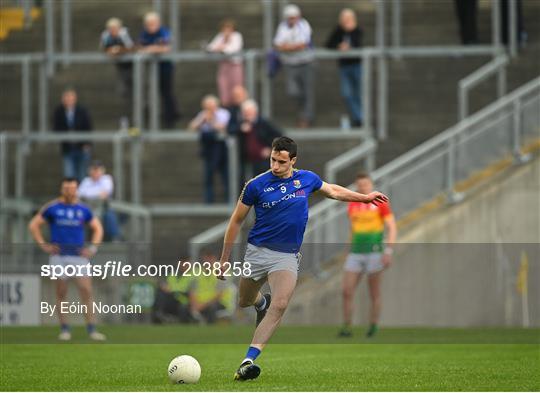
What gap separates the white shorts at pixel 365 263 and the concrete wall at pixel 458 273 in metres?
1.48

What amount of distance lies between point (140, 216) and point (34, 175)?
4062mm

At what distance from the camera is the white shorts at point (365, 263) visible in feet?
76.8

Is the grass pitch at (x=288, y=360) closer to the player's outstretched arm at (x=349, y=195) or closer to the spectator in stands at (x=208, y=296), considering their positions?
the spectator in stands at (x=208, y=296)

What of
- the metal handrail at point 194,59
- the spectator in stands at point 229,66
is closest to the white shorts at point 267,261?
the metal handrail at point 194,59

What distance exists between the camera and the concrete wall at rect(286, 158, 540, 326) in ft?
81.1

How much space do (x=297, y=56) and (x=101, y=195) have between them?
461 centimetres

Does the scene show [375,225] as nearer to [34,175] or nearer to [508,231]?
[508,231]

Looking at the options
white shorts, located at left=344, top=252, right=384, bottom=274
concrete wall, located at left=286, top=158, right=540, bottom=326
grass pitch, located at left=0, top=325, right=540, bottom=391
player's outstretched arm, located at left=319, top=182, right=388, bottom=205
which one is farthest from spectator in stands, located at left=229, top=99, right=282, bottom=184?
player's outstretched arm, located at left=319, top=182, right=388, bottom=205

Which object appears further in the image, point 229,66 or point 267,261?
point 229,66

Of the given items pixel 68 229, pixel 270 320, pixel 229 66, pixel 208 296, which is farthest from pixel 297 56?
pixel 270 320

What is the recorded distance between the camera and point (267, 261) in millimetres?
15227

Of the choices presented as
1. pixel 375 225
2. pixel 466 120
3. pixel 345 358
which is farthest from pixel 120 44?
pixel 345 358

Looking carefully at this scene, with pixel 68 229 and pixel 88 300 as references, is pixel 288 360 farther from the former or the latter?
pixel 68 229

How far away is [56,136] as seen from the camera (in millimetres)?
30750
